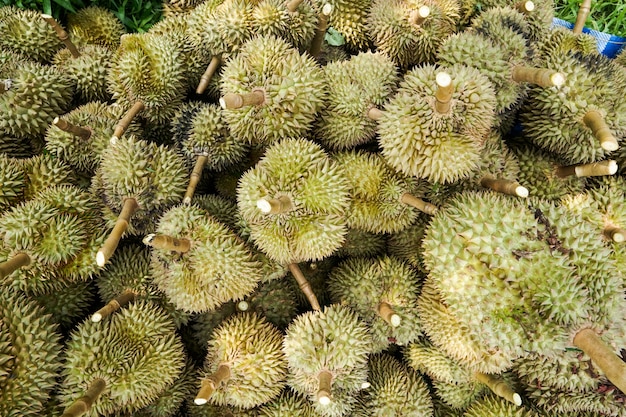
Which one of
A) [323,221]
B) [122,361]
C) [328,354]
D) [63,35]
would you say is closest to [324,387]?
[328,354]

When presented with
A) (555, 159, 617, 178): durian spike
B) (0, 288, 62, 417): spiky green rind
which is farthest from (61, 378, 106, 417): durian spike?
(555, 159, 617, 178): durian spike

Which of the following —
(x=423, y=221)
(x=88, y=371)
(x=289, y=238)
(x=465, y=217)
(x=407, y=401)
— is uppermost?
(x=465, y=217)

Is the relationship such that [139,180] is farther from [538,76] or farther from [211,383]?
[538,76]

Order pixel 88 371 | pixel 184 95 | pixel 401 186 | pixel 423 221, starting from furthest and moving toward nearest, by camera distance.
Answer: pixel 184 95
pixel 423 221
pixel 401 186
pixel 88 371

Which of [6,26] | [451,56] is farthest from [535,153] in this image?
[6,26]

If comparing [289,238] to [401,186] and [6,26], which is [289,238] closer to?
[401,186]

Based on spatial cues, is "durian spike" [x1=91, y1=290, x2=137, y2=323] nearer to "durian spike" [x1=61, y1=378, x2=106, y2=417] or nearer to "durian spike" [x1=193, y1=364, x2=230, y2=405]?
"durian spike" [x1=61, y1=378, x2=106, y2=417]

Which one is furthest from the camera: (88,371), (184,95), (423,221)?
(184,95)

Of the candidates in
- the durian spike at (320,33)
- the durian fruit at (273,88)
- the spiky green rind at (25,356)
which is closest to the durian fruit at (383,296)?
the durian fruit at (273,88)
